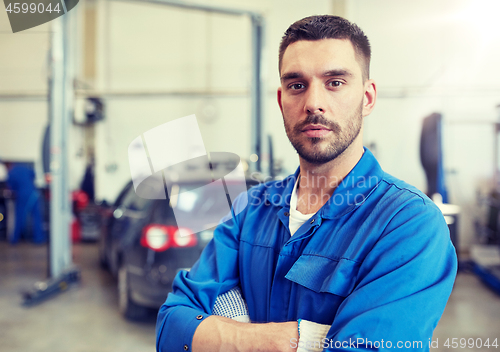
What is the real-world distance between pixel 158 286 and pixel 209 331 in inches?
62.3

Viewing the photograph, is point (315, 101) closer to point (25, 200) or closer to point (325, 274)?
point (325, 274)

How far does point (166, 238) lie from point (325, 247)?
162 centimetres

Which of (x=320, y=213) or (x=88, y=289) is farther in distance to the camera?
(x=88, y=289)

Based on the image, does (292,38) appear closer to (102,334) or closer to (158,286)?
(158,286)

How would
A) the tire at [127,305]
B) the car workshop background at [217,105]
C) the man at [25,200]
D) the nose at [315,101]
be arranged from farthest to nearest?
the man at [25,200] < the tire at [127,305] < the car workshop background at [217,105] < the nose at [315,101]

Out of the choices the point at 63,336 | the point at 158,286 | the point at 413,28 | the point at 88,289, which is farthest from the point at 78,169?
the point at 413,28

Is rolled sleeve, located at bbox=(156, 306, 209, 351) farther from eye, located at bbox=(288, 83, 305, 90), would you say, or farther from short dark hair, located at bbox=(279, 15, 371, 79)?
short dark hair, located at bbox=(279, 15, 371, 79)

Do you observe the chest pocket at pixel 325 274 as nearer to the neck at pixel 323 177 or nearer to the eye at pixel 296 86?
the neck at pixel 323 177

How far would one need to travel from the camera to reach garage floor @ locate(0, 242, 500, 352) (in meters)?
2.43

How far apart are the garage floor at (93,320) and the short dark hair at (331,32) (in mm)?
2045

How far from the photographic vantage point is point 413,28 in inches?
55.1

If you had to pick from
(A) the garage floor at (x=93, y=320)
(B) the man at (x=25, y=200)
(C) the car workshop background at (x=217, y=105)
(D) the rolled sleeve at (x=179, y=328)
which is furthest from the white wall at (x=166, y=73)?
(D) the rolled sleeve at (x=179, y=328)

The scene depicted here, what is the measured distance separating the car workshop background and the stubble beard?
45 centimetres

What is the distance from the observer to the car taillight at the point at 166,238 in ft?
7.39
